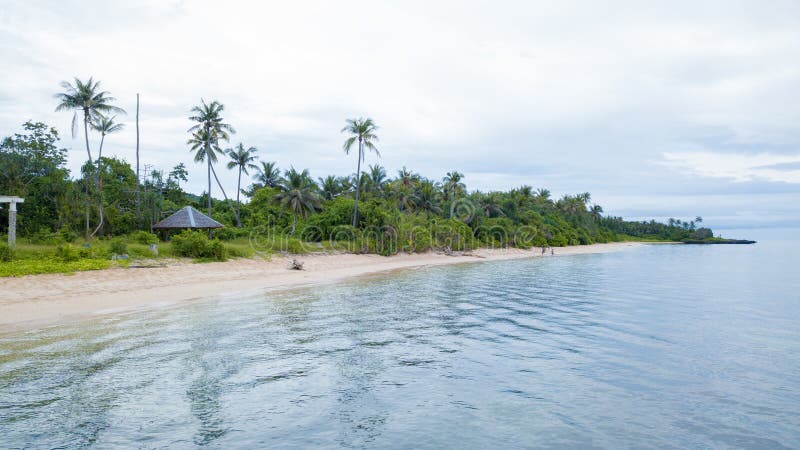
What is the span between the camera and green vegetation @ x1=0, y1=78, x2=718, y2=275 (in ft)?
95.7

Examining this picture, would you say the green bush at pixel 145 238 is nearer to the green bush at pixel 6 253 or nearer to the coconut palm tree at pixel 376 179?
the green bush at pixel 6 253

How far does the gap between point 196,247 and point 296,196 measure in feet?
58.4

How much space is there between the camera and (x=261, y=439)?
23.2 feet

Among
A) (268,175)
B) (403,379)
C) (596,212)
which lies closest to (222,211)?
(268,175)

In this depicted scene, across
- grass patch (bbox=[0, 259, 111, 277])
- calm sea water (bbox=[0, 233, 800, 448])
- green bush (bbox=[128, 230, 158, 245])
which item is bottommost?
calm sea water (bbox=[0, 233, 800, 448])

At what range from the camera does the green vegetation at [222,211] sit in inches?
1148

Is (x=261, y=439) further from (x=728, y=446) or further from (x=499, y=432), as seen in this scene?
(x=728, y=446)

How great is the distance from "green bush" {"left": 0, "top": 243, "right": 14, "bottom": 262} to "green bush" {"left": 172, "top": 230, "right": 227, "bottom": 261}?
8270mm

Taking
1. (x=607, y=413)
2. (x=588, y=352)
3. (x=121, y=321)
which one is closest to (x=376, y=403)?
(x=607, y=413)

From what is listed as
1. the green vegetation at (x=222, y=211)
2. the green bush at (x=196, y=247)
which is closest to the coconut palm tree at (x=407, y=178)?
the green vegetation at (x=222, y=211)

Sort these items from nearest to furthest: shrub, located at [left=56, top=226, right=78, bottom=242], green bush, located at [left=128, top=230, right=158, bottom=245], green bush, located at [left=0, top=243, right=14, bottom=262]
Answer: green bush, located at [left=0, top=243, right=14, bottom=262]
green bush, located at [left=128, top=230, right=158, bottom=245]
shrub, located at [left=56, top=226, right=78, bottom=242]

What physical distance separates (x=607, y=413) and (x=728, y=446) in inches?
67.8

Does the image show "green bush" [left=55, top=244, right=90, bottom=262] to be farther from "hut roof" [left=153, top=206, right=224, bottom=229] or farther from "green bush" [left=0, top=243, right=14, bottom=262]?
"hut roof" [left=153, top=206, right=224, bottom=229]

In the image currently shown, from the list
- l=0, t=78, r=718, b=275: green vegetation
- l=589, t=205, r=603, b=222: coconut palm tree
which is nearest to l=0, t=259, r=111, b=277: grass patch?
l=0, t=78, r=718, b=275: green vegetation
